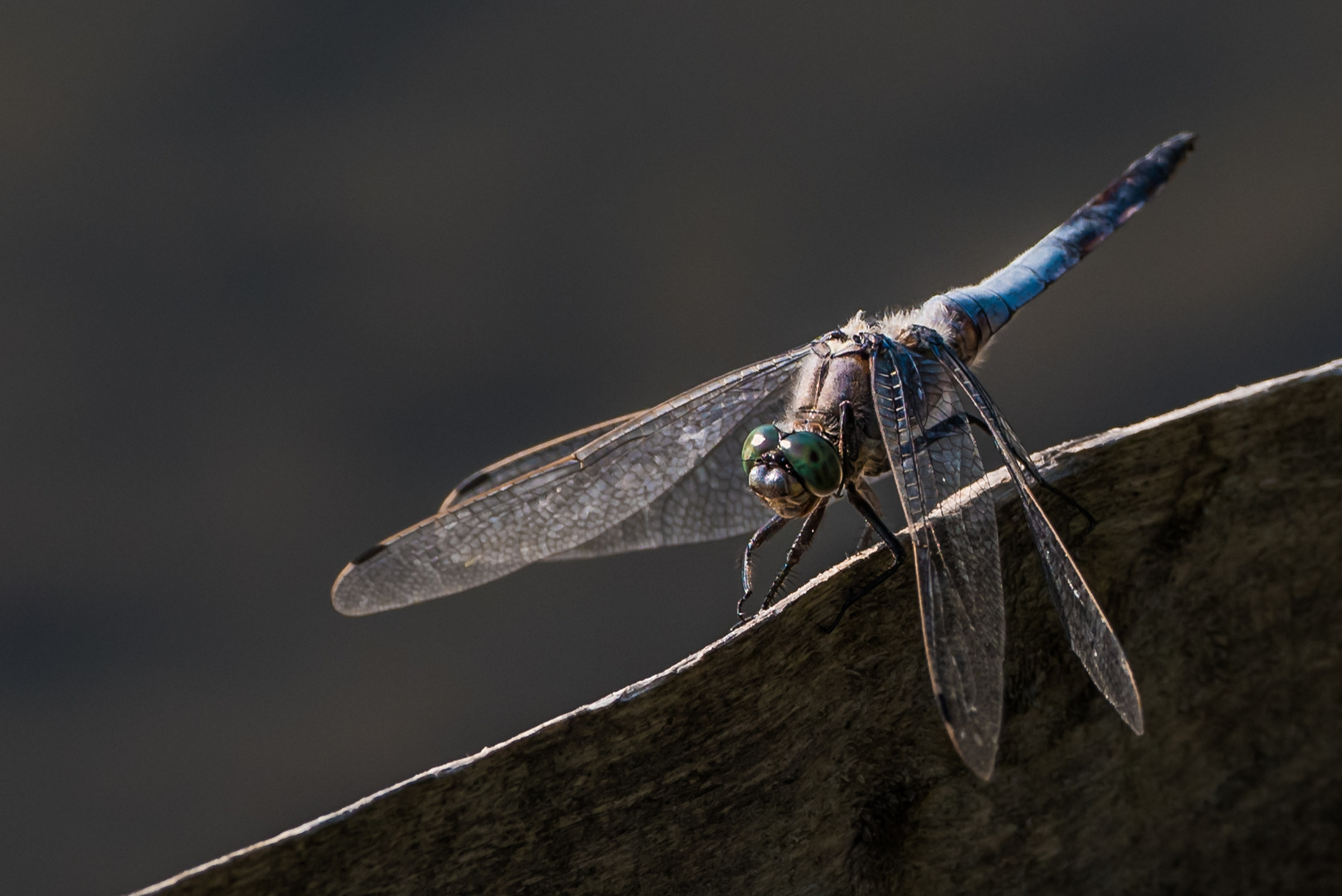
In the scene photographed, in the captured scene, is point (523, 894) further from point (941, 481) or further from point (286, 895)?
point (941, 481)

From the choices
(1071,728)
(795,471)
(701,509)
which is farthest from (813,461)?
(1071,728)

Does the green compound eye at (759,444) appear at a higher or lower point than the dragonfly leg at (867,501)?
higher

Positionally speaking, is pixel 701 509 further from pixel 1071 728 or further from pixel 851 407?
pixel 1071 728

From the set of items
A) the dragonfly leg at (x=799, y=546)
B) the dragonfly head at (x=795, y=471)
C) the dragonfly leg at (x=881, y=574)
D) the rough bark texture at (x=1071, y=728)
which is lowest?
the rough bark texture at (x=1071, y=728)

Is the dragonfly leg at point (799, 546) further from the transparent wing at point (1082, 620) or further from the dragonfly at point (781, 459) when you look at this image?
the transparent wing at point (1082, 620)

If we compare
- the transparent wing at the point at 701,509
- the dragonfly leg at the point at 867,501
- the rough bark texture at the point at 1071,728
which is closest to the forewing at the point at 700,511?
the transparent wing at the point at 701,509

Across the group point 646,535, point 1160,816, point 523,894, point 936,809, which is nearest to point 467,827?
point 523,894
